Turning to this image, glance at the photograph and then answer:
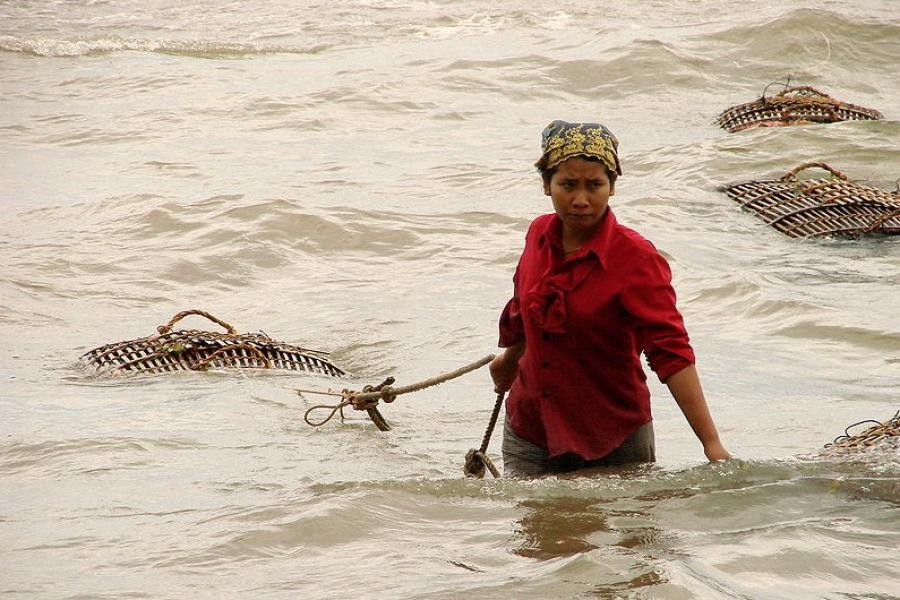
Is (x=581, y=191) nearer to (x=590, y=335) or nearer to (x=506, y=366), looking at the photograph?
(x=590, y=335)

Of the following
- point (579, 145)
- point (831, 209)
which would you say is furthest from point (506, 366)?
point (831, 209)

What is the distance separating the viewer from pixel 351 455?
6035 millimetres

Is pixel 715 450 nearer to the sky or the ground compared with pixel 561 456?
nearer to the sky

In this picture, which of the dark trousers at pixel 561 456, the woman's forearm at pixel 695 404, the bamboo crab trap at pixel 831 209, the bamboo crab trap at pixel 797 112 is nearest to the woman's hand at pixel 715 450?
the woman's forearm at pixel 695 404

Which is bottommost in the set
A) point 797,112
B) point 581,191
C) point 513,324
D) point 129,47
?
point 513,324

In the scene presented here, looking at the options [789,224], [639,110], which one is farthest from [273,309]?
[639,110]

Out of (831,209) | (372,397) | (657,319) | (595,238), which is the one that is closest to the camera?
(657,319)

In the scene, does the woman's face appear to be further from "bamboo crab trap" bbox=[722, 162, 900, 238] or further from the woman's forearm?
"bamboo crab trap" bbox=[722, 162, 900, 238]

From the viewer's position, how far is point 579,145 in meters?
4.22

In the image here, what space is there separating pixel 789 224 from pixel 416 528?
6.16 metres

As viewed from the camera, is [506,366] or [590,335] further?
[506,366]

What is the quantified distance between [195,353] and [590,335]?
3.43 meters

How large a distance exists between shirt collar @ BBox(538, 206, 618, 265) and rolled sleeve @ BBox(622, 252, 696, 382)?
0.13m

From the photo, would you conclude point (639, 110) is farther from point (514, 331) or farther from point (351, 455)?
point (514, 331)
